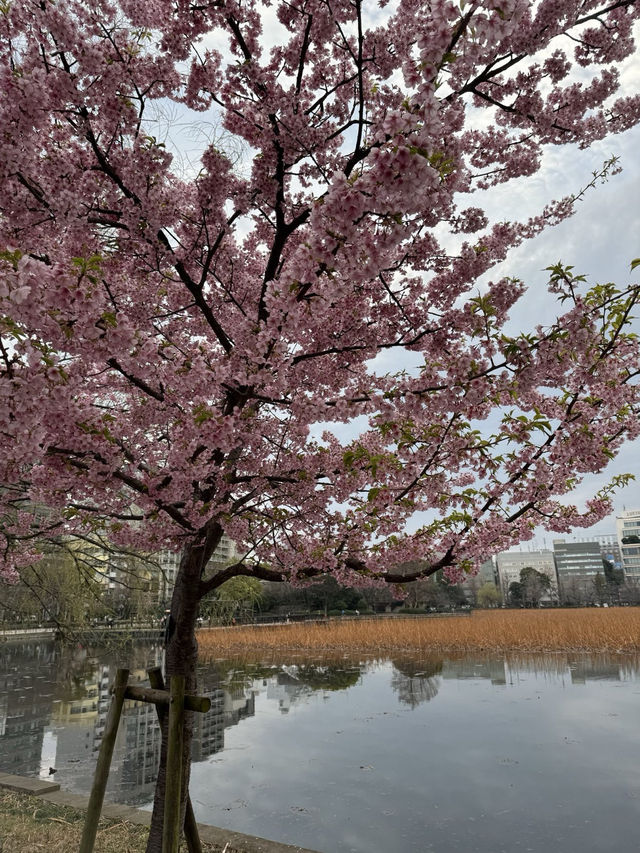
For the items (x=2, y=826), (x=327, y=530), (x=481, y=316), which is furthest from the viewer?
(x=327, y=530)

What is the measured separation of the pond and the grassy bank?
88 cm

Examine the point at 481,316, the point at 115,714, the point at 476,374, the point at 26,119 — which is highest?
the point at 26,119

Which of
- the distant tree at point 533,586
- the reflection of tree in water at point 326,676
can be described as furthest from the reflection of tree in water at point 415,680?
the distant tree at point 533,586

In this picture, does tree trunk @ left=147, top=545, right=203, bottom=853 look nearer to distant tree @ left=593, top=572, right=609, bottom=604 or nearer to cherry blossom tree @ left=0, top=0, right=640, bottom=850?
cherry blossom tree @ left=0, top=0, right=640, bottom=850

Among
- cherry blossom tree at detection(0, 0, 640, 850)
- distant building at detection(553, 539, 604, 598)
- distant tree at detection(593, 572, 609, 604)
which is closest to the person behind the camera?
cherry blossom tree at detection(0, 0, 640, 850)

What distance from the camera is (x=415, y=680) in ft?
39.2

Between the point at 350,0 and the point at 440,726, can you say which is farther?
the point at 440,726

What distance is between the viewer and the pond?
4.93 m

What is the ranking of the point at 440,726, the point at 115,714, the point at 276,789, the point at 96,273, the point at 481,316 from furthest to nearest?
the point at 440,726 → the point at 276,789 → the point at 481,316 → the point at 115,714 → the point at 96,273

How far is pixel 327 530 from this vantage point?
5.32m

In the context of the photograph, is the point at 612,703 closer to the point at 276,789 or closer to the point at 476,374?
the point at 276,789

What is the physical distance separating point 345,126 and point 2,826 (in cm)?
651

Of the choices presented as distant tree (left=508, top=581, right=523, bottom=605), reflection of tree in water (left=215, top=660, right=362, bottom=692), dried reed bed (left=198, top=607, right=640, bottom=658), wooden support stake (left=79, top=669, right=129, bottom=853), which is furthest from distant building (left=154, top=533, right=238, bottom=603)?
distant tree (left=508, top=581, right=523, bottom=605)

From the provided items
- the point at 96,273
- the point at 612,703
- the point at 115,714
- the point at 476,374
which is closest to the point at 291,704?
the point at 612,703
